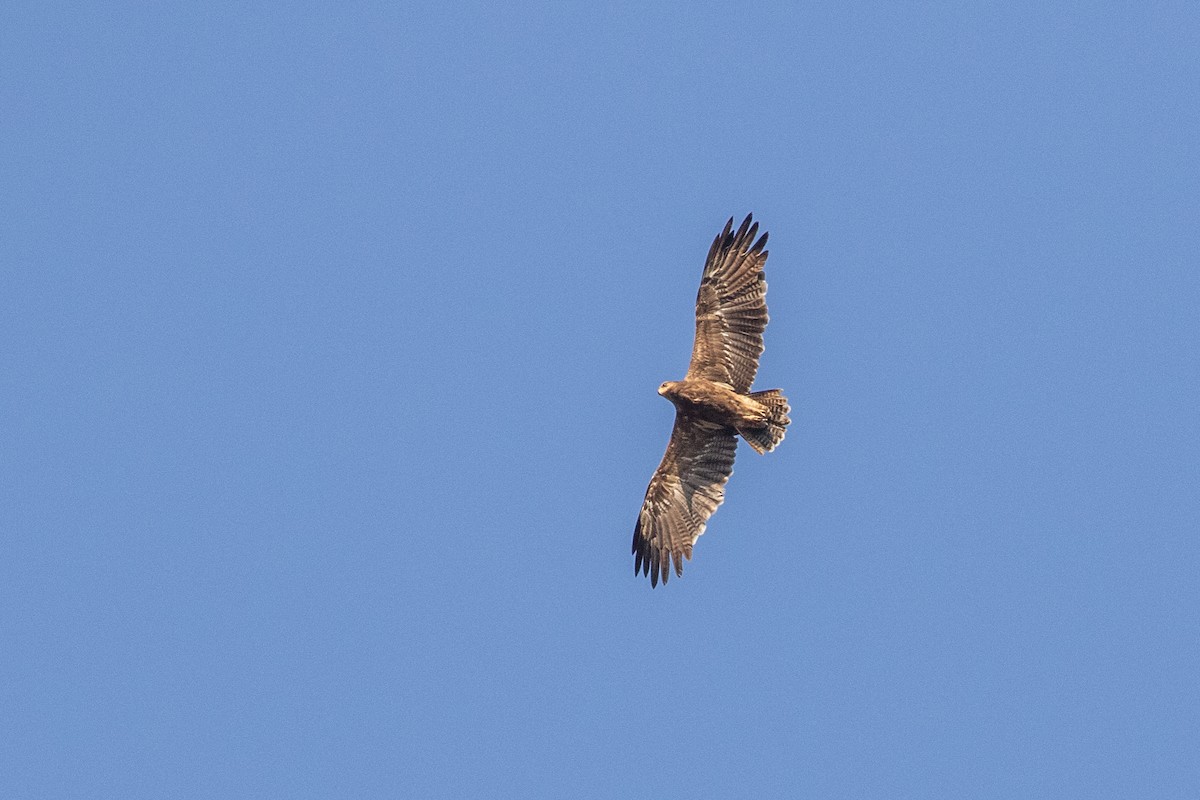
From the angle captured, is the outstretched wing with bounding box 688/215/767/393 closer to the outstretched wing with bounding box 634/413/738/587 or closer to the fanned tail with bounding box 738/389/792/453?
the fanned tail with bounding box 738/389/792/453

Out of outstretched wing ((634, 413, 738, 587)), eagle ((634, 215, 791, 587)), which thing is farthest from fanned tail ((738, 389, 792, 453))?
outstretched wing ((634, 413, 738, 587))

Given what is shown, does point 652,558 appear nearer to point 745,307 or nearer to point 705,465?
point 705,465

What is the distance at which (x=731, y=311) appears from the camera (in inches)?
1022

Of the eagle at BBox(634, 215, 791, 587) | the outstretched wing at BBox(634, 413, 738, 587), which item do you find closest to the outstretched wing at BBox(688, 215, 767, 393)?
the eagle at BBox(634, 215, 791, 587)

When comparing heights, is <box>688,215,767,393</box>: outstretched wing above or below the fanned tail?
above

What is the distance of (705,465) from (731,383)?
59.9 inches

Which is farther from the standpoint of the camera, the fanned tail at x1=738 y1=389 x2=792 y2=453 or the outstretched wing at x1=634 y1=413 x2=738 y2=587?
the outstretched wing at x1=634 y1=413 x2=738 y2=587

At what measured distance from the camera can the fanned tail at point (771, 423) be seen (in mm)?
25594

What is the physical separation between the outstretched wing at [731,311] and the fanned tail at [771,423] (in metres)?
0.38

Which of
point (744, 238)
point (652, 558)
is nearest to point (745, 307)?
point (744, 238)

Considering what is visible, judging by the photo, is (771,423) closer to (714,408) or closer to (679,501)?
(714,408)

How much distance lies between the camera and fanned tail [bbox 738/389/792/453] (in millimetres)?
25594

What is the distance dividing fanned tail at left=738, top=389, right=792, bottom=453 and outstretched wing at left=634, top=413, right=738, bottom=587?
2.60 feet

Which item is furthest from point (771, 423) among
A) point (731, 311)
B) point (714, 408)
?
point (731, 311)
